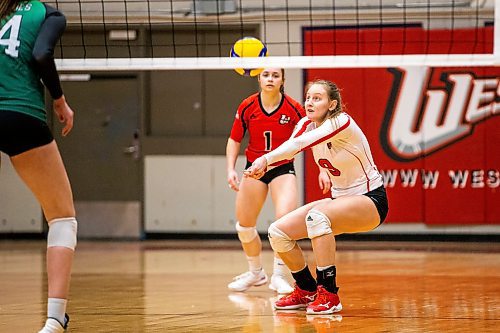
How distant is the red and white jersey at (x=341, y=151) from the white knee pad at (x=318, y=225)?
27cm

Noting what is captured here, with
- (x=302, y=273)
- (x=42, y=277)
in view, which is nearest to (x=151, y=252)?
(x=42, y=277)

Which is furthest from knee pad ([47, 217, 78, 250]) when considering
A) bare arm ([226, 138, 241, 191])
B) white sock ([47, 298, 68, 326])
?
bare arm ([226, 138, 241, 191])

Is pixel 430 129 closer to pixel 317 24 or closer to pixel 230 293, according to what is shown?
pixel 317 24

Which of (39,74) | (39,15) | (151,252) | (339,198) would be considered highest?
(39,15)

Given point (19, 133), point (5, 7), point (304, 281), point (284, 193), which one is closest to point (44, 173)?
point (19, 133)

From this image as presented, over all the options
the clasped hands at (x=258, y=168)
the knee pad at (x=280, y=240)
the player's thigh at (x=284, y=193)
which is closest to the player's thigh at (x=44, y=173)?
the clasped hands at (x=258, y=168)

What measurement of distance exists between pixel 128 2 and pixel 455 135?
497 centimetres

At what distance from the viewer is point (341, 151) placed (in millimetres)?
5789

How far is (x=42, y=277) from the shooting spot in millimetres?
8391

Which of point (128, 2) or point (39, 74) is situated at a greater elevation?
point (128, 2)

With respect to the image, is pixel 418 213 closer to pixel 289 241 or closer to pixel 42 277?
pixel 42 277

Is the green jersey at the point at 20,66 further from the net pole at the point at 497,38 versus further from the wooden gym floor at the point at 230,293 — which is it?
the net pole at the point at 497,38

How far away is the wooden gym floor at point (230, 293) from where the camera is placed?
209 inches

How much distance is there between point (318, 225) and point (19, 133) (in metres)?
2.30
